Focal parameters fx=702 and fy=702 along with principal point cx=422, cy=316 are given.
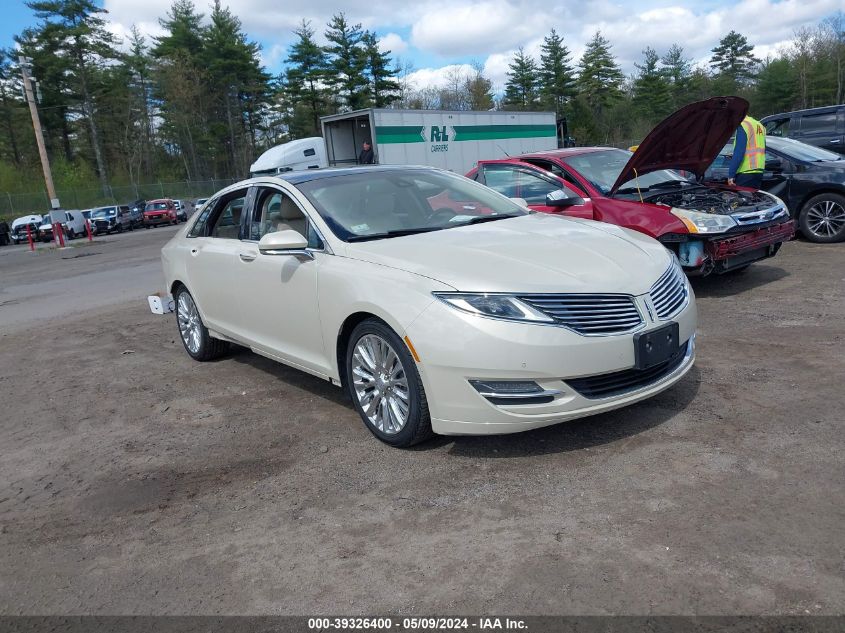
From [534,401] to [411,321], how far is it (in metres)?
0.76

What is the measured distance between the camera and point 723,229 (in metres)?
6.86

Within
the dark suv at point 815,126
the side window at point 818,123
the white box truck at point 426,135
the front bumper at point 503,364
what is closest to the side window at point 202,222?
the front bumper at point 503,364

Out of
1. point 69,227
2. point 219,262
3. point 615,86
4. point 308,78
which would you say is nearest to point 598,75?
point 615,86

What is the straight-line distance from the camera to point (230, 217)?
5.83m

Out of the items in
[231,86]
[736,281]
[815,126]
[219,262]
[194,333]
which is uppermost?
[231,86]

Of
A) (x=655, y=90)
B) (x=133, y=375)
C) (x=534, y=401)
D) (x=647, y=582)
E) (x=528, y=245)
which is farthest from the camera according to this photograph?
(x=655, y=90)

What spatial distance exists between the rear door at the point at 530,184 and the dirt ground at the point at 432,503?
250 centimetres

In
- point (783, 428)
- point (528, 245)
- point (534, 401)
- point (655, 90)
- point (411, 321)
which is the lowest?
point (783, 428)

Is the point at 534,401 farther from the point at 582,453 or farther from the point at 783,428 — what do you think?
the point at 783,428

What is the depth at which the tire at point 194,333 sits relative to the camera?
6.33 m

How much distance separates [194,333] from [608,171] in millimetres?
4906

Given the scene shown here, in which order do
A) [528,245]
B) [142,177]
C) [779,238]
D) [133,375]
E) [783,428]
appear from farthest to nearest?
1. [142,177]
2. [779,238]
3. [133,375]
4. [528,245]
5. [783,428]

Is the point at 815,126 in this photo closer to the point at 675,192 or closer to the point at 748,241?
the point at 675,192

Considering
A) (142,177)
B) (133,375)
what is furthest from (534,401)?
(142,177)
